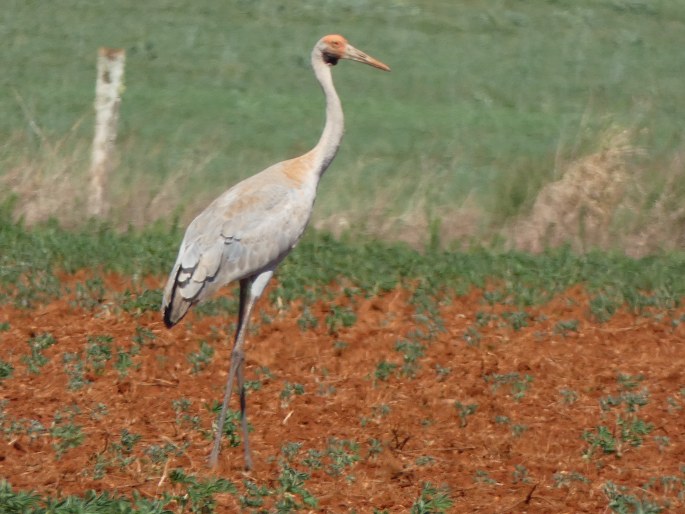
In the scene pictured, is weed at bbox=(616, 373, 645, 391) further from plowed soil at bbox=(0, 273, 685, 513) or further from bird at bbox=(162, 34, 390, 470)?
bird at bbox=(162, 34, 390, 470)

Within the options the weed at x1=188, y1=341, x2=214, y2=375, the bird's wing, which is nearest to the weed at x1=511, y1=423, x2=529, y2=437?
the bird's wing

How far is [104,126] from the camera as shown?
1193 cm

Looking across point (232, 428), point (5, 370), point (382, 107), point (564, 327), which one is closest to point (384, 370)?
point (232, 428)

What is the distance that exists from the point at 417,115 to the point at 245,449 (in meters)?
14.0

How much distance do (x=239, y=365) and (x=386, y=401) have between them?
0.94m

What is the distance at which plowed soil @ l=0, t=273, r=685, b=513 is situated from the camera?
6543 millimetres

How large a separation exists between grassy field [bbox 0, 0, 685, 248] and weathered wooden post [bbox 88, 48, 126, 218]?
7.1 inches

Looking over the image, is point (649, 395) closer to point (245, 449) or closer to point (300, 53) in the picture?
point (245, 449)

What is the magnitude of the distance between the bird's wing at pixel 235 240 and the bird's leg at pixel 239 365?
0.67 feet

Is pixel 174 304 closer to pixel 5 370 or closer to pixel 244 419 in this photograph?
pixel 244 419

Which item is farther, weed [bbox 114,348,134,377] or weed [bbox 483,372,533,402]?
weed [bbox 114,348,134,377]

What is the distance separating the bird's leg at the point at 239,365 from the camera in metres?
6.91

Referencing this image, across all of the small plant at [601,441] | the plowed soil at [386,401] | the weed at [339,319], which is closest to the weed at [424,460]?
the plowed soil at [386,401]

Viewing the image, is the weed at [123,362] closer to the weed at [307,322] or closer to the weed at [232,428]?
the weed at [232,428]
